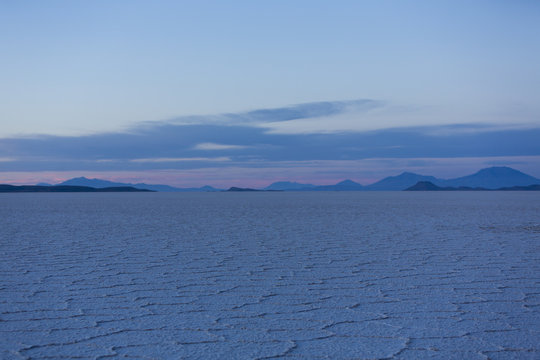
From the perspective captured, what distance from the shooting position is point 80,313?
3195mm

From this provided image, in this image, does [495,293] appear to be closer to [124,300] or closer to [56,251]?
[124,300]

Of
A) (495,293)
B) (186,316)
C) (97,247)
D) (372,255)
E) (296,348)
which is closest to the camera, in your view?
(296,348)

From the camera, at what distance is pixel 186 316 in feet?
10.3

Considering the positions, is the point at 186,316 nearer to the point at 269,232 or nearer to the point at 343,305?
the point at 343,305

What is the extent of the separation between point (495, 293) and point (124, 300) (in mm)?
2480

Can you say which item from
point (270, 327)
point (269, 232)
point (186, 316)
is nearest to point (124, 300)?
point (186, 316)

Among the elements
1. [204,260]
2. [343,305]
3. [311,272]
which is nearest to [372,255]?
[311,272]

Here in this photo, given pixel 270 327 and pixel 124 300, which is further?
pixel 124 300

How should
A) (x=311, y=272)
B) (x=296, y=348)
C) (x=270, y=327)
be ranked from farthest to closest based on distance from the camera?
(x=311, y=272) < (x=270, y=327) < (x=296, y=348)

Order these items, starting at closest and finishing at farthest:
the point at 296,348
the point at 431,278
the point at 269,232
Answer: the point at 296,348 < the point at 431,278 < the point at 269,232

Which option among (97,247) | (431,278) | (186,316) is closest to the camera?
(186,316)

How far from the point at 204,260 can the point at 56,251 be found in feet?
6.26

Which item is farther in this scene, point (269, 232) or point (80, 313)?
point (269, 232)

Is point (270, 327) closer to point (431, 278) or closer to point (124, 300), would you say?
point (124, 300)
